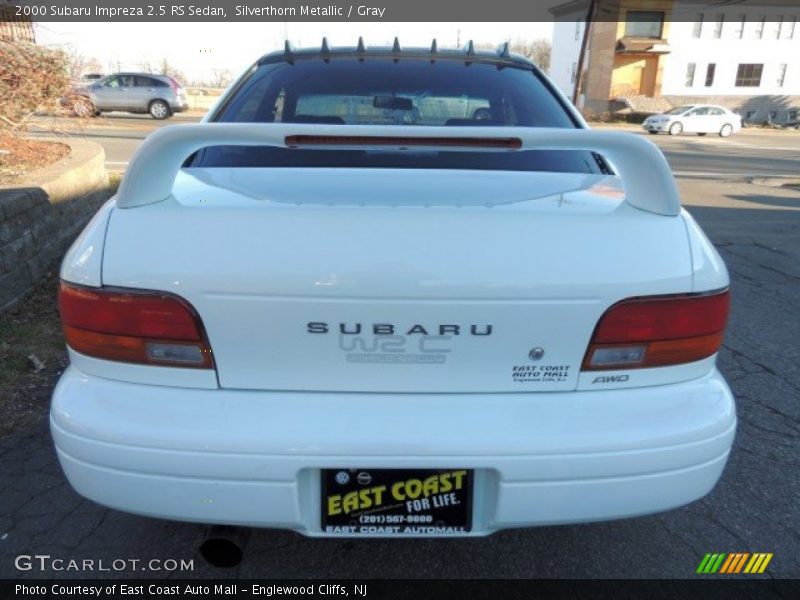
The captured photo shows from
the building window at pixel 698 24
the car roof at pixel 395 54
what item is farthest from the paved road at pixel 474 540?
the building window at pixel 698 24

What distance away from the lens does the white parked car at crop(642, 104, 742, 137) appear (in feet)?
91.8

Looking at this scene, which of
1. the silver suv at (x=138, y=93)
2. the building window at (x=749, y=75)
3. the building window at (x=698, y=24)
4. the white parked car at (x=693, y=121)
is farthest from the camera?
the building window at (x=749, y=75)

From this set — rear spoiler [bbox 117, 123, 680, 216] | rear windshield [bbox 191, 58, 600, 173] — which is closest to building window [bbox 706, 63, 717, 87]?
rear windshield [bbox 191, 58, 600, 173]

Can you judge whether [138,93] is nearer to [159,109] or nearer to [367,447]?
[159,109]

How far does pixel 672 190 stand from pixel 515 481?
2.85 feet

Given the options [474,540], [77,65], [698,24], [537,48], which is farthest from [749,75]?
[474,540]

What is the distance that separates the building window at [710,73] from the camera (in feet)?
140

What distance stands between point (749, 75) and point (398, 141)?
167 ft

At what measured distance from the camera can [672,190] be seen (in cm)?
161

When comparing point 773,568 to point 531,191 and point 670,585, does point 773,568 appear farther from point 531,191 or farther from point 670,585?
point 531,191

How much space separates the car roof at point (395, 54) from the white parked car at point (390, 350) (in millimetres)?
1312

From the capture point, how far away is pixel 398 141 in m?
1.58

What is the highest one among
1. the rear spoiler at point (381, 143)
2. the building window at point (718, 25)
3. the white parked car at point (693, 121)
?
the building window at point (718, 25)

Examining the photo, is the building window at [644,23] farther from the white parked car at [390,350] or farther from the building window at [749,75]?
the white parked car at [390,350]
